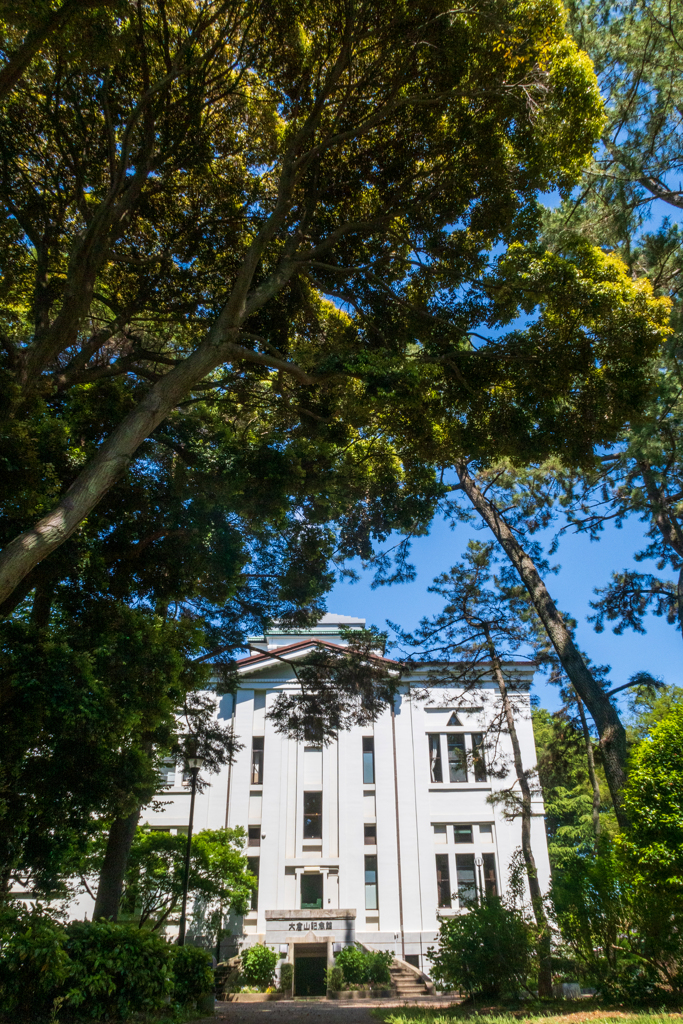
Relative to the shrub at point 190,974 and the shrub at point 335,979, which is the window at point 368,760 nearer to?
the shrub at point 335,979

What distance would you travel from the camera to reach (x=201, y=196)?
479 inches

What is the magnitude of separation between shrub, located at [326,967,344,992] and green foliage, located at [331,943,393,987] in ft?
0.18

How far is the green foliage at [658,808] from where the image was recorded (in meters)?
9.01

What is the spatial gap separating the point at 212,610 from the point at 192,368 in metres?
6.84

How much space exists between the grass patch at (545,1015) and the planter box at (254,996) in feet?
36.3

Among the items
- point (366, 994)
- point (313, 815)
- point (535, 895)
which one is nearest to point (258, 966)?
point (366, 994)

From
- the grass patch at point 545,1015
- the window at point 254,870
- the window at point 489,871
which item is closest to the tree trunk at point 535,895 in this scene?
the grass patch at point 545,1015

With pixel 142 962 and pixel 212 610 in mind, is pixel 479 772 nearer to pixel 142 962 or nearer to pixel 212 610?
pixel 212 610

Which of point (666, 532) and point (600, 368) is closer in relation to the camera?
point (600, 368)

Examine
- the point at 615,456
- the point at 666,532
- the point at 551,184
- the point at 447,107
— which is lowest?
the point at 666,532

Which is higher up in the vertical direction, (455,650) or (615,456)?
(615,456)

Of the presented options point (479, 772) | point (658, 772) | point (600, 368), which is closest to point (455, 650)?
point (479, 772)

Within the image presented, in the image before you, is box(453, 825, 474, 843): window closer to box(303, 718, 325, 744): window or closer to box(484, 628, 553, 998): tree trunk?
box(484, 628, 553, 998): tree trunk

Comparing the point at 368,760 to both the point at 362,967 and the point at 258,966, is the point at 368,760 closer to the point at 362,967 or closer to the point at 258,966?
the point at 362,967
